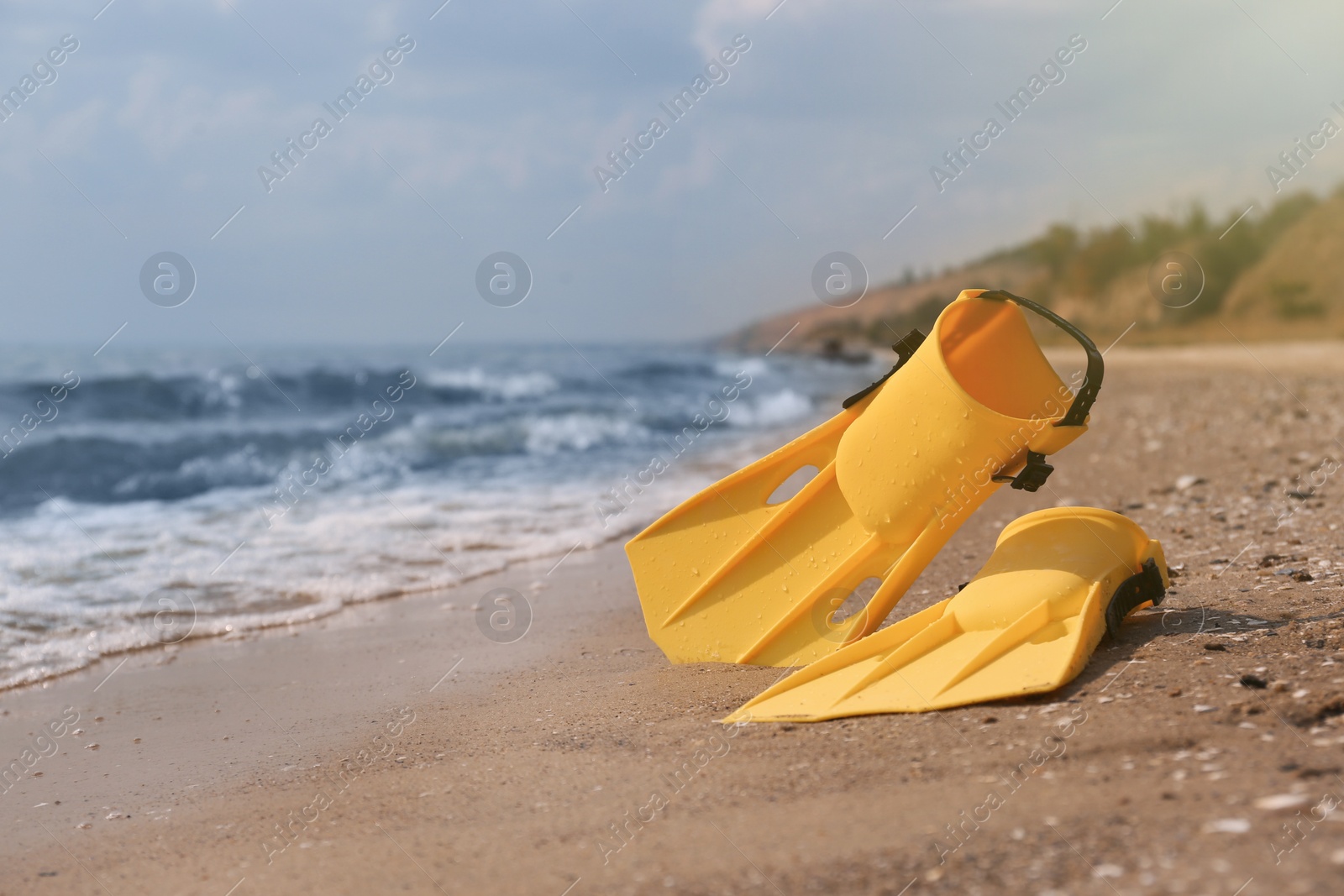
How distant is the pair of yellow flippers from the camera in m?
2.45

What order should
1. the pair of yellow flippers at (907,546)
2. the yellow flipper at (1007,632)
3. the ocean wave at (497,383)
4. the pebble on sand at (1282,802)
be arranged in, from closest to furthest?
the pebble on sand at (1282,802) → the yellow flipper at (1007,632) → the pair of yellow flippers at (907,546) → the ocean wave at (497,383)

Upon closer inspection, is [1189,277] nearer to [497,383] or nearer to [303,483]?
[497,383]

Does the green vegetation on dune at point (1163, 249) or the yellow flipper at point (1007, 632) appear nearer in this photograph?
the yellow flipper at point (1007, 632)

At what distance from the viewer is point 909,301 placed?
31.1m

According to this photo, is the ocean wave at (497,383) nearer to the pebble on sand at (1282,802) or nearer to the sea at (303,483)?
the sea at (303,483)

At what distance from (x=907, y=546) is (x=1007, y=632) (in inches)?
24.0

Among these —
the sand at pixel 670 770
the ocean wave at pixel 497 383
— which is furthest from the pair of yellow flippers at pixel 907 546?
the ocean wave at pixel 497 383

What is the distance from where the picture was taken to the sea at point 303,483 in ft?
15.6

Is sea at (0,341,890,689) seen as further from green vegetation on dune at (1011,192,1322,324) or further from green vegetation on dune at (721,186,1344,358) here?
green vegetation on dune at (1011,192,1322,324)

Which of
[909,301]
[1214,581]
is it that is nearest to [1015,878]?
Answer: [1214,581]

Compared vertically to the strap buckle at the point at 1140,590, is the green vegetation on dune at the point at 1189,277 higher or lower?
lower

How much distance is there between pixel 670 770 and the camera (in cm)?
222

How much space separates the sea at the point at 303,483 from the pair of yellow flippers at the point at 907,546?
2.09 m

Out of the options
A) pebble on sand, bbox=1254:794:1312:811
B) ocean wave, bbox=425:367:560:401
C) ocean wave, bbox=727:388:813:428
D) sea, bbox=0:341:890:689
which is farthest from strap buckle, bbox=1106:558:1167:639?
ocean wave, bbox=425:367:560:401
